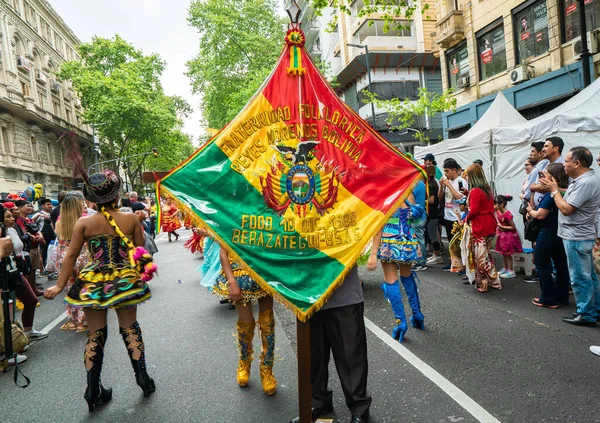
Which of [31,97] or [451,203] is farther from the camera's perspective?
[31,97]

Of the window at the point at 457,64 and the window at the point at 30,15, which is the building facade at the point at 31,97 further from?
the window at the point at 457,64

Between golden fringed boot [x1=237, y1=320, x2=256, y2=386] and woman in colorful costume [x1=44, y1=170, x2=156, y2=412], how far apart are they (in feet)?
2.58

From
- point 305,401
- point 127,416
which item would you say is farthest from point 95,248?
point 305,401

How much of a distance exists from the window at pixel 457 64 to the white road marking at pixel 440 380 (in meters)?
18.4

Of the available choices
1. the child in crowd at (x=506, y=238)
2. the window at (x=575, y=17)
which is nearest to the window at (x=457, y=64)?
the window at (x=575, y=17)

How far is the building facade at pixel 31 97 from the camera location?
2798cm

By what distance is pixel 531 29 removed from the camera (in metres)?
15.3

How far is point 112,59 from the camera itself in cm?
3872

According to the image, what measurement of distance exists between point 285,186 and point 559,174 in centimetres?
376

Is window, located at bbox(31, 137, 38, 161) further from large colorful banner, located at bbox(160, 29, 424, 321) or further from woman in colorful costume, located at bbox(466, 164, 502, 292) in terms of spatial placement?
large colorful banner, located at bbox(160, 29, 424, 321)

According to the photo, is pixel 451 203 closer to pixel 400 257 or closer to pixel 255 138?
pixel 400 257

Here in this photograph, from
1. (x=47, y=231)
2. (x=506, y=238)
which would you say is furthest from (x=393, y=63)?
(x=47, y=231)

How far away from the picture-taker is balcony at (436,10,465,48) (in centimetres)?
1902

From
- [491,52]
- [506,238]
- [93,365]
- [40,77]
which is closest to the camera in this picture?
[93,365]
